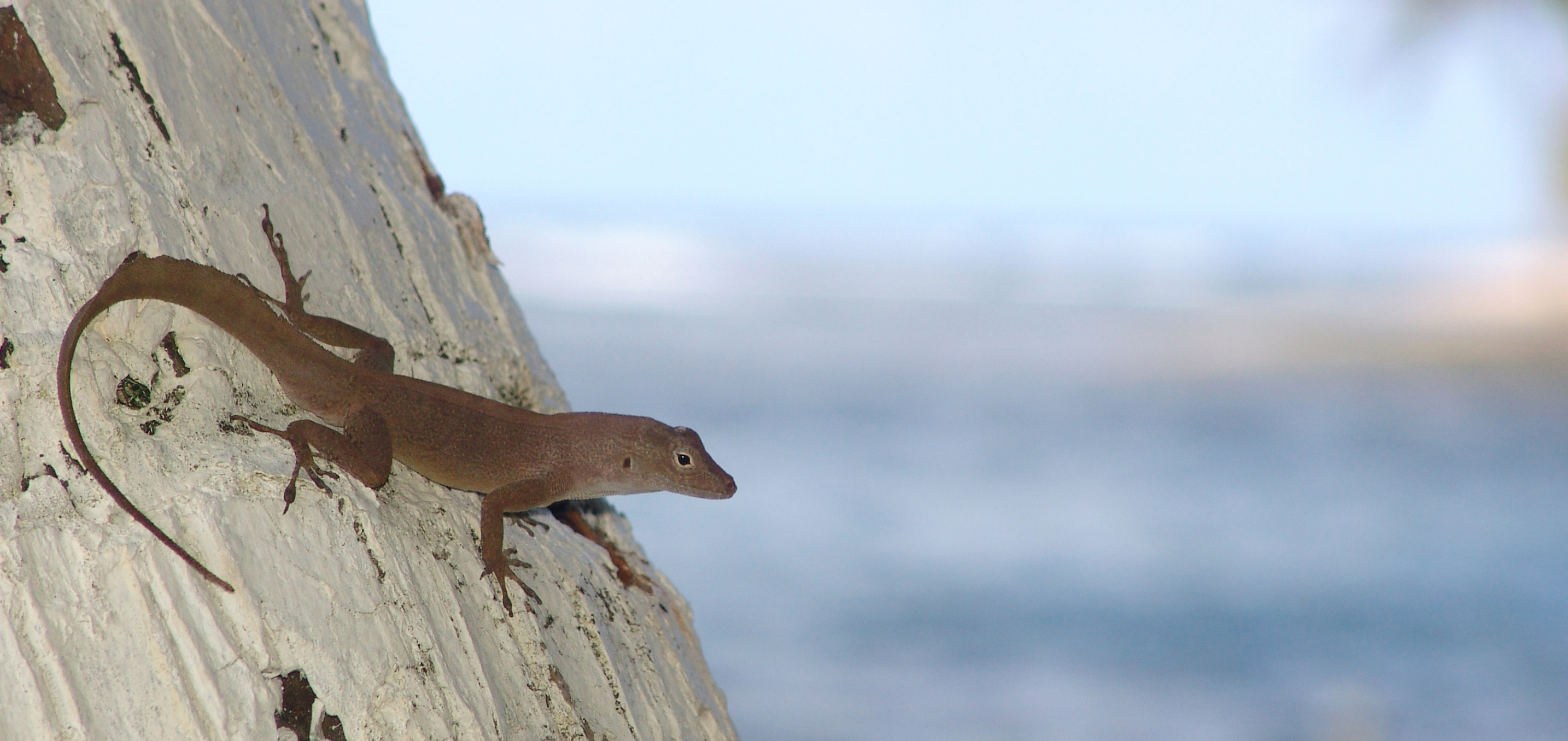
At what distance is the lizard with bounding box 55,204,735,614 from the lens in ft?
5.58

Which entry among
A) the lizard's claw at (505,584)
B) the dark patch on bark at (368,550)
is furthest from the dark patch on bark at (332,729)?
the lizard's claw at (505,584)

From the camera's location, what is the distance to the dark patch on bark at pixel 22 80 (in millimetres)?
1647

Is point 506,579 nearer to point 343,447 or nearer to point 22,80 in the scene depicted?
point 343,447

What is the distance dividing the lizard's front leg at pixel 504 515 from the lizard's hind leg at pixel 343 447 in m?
0.19

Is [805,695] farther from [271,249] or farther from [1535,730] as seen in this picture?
[271,249]

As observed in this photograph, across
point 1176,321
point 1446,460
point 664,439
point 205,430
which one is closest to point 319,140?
point 205,430

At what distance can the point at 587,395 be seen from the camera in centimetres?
1268

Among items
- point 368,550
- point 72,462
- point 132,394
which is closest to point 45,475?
point 72,462

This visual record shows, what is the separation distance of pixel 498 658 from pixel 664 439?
74cm

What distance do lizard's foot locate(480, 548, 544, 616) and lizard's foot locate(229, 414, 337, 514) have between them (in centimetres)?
31

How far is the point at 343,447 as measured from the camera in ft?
6.20

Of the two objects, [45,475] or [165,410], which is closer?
[45,475]

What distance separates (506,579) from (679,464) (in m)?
0.61

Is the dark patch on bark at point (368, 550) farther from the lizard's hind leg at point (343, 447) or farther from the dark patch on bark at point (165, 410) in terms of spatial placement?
the dark patch on bark at point (165, 410)
